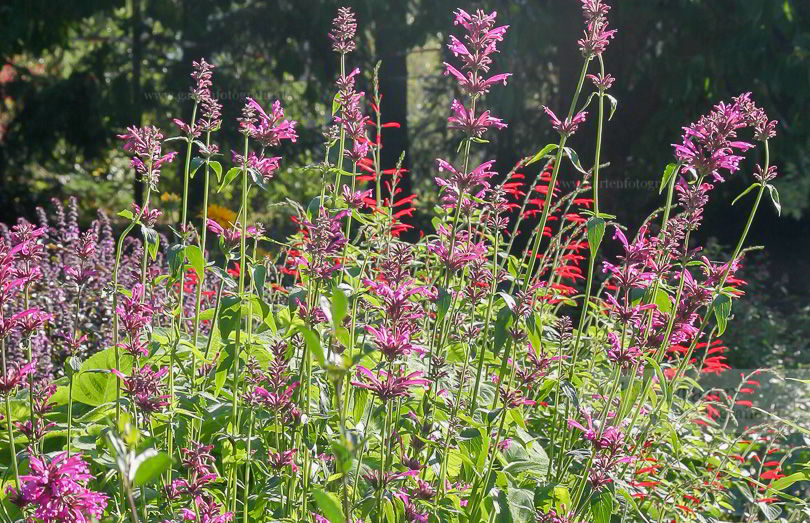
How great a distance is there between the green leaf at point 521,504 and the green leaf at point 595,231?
2.03ft

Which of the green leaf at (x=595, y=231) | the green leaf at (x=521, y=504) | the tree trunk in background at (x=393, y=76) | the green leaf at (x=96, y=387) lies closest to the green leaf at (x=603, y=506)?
the green leaf at (x=521, y=504)

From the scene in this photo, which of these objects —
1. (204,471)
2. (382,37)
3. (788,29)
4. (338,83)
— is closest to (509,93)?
(382,37)

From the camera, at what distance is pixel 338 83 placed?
6.85 feet

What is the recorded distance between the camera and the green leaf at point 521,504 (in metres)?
2.06

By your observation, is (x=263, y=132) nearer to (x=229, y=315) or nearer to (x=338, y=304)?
(x=229, y=315)

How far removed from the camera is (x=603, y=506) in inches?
76.8

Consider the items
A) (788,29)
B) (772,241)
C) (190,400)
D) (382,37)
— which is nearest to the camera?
(190,400)

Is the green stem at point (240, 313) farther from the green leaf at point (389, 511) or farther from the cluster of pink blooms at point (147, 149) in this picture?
the green leaf at point (389, 511)

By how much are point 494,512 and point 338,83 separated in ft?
3.39

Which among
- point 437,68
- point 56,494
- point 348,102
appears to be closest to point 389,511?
point 56,494

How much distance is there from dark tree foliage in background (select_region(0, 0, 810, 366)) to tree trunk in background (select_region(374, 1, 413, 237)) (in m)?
0.02

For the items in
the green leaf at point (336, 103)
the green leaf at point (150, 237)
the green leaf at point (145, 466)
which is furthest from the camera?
the green leaf at point (336, 103)

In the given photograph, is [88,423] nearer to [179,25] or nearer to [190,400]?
[190,400]

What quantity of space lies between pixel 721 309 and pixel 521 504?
0.64m
